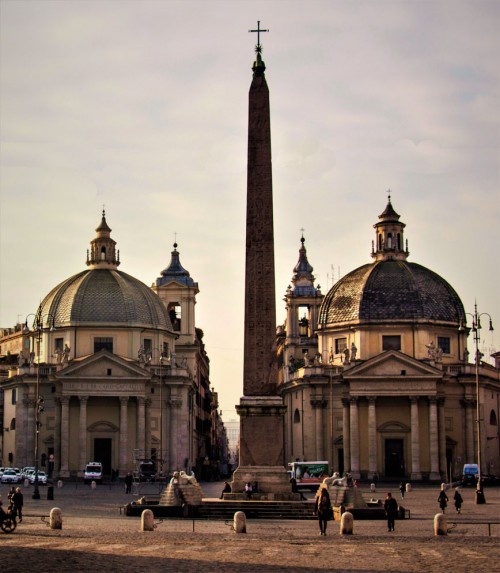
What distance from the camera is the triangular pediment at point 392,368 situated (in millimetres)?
97250

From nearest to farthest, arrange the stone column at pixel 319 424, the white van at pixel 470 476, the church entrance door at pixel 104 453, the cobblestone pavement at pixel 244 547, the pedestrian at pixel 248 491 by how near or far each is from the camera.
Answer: the cobblestone pavement at pixel 244 547 < the pedestrian at pixel 248 491 < the white van at pixel 470 476 < the church entrance door at pixel 104 453 < the stone column at pixel 319 424

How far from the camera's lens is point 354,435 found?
3853 inches

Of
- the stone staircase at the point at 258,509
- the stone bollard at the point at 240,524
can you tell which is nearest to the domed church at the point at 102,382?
the stone staircase at the point at 258,509

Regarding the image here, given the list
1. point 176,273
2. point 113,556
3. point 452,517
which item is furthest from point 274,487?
point 176,273

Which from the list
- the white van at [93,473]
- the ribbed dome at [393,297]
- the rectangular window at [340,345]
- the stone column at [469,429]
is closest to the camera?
the white van at [93,473]

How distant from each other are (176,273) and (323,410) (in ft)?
83.0

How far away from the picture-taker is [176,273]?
398 feet

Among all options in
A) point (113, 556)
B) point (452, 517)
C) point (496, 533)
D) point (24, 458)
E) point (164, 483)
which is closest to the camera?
point (113, 556)

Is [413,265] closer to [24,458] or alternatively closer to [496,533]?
[24,458]

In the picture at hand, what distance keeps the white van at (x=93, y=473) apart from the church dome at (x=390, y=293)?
24.6 meters

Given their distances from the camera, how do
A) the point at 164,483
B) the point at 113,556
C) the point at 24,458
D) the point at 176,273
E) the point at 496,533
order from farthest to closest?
the point at 176,273 → the point at 24,458 → the point at 164,483 → the point at 496,533 → the point at 113,556

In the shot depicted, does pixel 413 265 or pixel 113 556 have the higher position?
pixel 413 265

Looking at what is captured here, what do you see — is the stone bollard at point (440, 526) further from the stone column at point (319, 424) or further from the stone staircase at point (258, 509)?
the stone column at point (319, 424)

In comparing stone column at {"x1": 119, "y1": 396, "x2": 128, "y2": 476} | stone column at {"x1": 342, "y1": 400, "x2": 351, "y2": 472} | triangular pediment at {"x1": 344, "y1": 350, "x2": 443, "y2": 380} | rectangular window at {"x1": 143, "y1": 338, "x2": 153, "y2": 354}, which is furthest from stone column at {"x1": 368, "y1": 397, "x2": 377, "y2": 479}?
rectangular window at {"x1": 143, "y1": 338, "x2": 153, "y2": 354}
